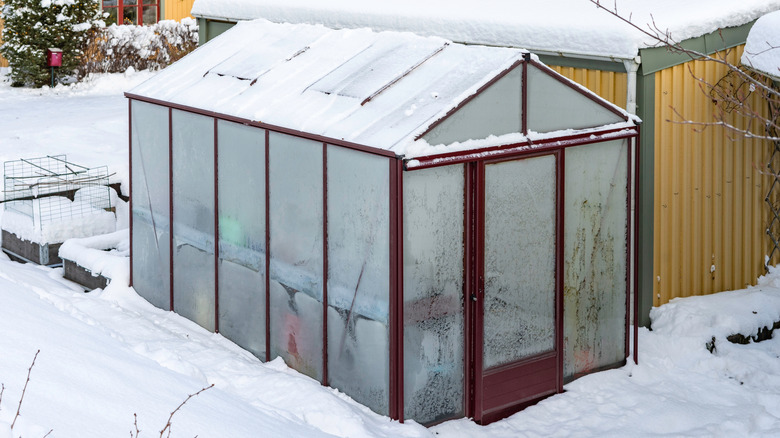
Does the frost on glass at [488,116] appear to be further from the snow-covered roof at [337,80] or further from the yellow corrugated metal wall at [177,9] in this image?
the yellow corrugated metal wall at [177,9]

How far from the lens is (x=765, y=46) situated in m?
10.5

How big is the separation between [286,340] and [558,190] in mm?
2646

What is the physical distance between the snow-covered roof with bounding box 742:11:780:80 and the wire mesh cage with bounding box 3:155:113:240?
7.56 metres

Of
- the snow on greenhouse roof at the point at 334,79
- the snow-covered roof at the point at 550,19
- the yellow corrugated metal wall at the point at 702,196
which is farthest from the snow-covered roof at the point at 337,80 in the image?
the yellow corrugated metal wall at the point at 702,196

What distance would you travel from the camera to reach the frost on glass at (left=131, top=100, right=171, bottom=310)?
11336 mm

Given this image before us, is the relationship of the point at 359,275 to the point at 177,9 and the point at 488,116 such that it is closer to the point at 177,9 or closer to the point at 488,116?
the point at 488,116

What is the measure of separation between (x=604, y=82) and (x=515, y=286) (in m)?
2.45

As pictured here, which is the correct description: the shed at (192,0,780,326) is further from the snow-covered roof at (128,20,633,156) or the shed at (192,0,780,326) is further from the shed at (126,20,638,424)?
the snow-covered roof at (128,20,633,156)

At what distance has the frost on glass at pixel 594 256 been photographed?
9391 mm

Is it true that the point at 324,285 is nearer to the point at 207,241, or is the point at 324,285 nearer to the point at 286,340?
the point at 286,340

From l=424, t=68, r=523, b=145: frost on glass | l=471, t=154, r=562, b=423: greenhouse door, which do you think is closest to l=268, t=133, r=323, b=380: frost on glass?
l=424, t=68, r=523, b=145: frost on glass

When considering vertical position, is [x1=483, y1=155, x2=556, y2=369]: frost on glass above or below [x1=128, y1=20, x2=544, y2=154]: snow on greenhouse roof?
below

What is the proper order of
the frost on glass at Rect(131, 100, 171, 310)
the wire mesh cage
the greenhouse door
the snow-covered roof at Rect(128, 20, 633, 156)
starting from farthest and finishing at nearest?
the wire mesh cage → the frost on glass at Rect(131, 100, 171, 310) → the greenhouse door → the snow-covered roof at Rect(128, 20, 633, 156)

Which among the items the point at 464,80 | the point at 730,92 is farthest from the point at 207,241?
the point at 730,92
